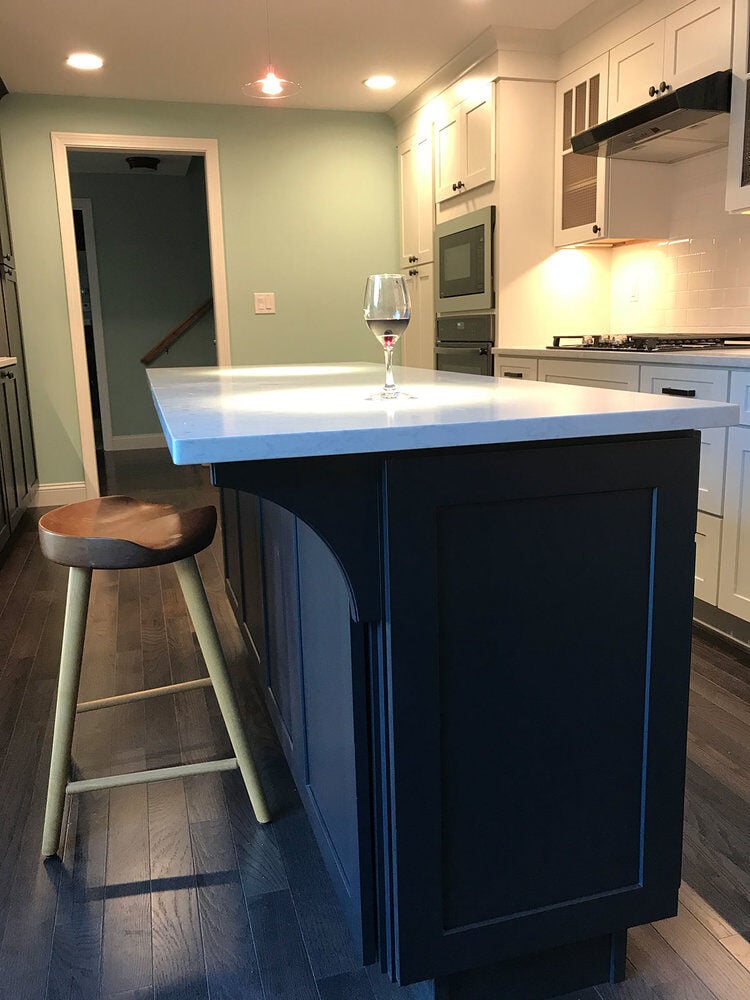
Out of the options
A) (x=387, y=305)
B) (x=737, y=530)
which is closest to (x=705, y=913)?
(x=387, y=305)

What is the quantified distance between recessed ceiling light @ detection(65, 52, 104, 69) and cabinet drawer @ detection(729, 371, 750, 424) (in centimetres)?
344

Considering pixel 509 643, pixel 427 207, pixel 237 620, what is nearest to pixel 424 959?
pixel 509 643

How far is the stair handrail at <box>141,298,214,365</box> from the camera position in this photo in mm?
7434

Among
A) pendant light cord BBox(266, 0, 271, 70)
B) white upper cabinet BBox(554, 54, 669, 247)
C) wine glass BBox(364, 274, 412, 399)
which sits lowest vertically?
wine glass BBox(364, 274, 412, 399)

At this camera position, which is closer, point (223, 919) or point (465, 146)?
point (223, 919)

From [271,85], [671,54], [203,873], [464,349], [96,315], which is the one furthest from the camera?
[96,315]

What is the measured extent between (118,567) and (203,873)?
2.06 feet

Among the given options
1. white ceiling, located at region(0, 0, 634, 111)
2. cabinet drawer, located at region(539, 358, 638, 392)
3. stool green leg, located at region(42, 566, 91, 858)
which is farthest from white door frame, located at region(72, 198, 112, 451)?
stool green leg, located at region(42, 566, 91, 858)

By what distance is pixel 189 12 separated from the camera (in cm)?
350

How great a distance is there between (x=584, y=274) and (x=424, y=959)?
12.3ft

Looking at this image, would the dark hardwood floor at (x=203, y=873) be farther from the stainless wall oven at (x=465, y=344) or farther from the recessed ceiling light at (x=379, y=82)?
the recessed ceiling light at (x=379, y=82)

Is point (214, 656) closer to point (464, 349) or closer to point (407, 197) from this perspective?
point (464, 349)

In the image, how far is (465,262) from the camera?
436cm

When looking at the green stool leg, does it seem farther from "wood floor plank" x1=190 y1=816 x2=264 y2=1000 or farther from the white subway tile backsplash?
the white subway tile backsplash
